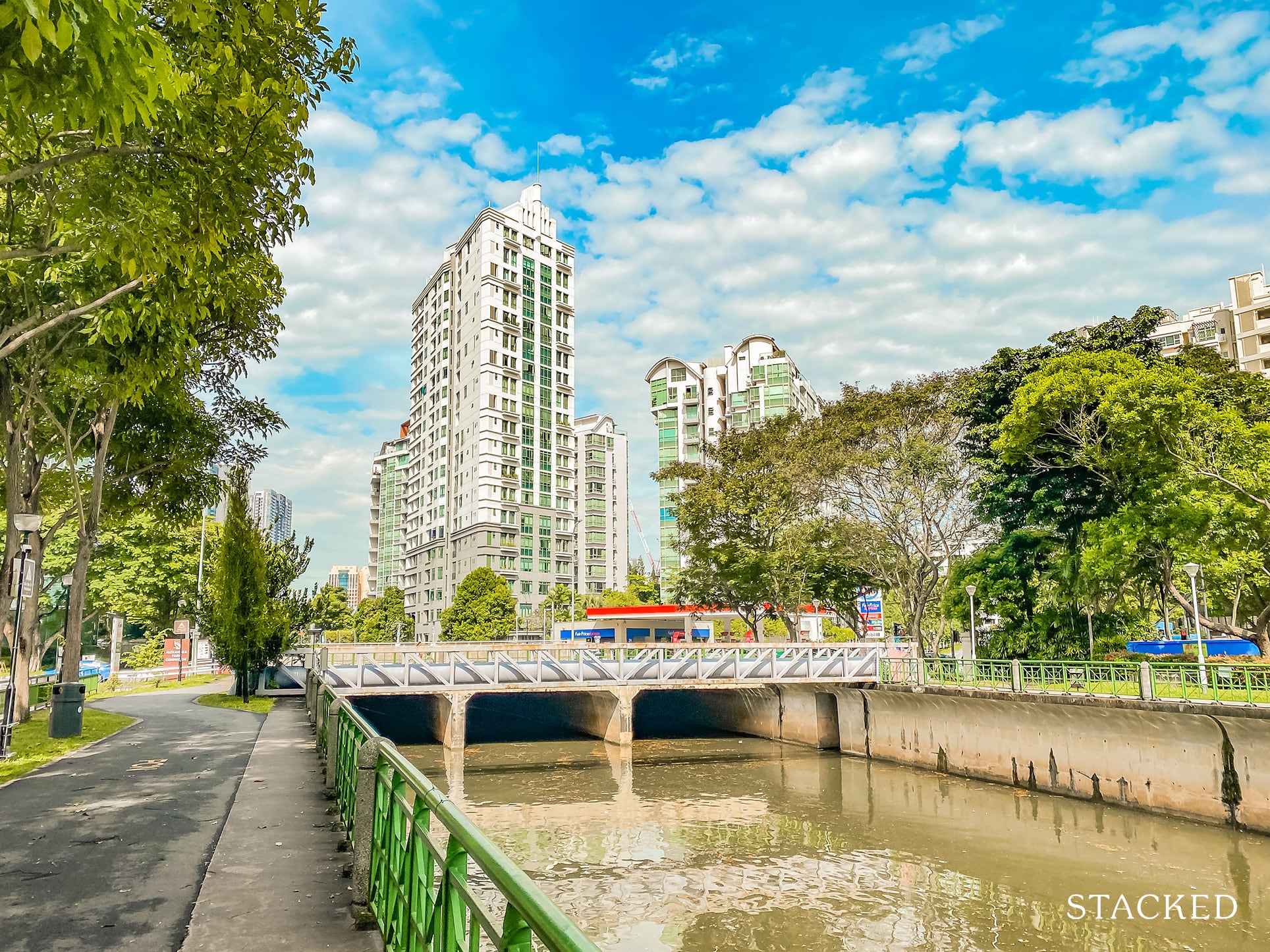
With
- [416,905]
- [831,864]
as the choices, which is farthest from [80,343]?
[831,864]

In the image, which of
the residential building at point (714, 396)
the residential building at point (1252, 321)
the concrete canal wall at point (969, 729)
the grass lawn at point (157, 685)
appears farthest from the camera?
the residential building at point (714, 396)

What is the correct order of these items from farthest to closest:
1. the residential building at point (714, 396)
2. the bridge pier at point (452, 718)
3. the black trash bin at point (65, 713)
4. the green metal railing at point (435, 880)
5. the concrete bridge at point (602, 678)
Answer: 1. the residential building at point (714, 396)
2. the bridge pier at point (452, 718)
3. the concrete bridge at point (602, 678)
4. the black trash bin at point (65, 713)
5. the green metal railing at point (435, 880)

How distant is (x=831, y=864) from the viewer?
17266 millimetres

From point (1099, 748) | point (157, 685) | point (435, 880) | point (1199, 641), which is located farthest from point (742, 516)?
point (435, 880)

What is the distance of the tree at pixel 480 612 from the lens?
69.8 meters

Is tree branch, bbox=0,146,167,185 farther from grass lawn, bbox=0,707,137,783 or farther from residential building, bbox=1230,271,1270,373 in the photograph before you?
residential building, bbox=1230,271,1270,373

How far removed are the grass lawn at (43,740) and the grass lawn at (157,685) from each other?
32.7ft

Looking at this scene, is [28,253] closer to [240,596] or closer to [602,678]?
[240,596]

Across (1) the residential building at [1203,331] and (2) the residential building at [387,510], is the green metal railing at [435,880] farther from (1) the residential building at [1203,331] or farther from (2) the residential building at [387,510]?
(2) the residential building at [387,510]

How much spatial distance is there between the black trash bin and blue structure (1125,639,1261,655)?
2916 centimetres

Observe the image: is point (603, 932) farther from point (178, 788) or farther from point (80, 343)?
point (80, 343)

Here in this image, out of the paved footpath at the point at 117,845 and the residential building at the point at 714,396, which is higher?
the residential building at the point at 714,396

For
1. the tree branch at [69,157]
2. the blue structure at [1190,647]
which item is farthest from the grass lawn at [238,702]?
the blue structure at [1190,647]

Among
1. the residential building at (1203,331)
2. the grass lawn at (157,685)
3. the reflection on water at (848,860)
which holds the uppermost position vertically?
the residential building at (1203,331)
